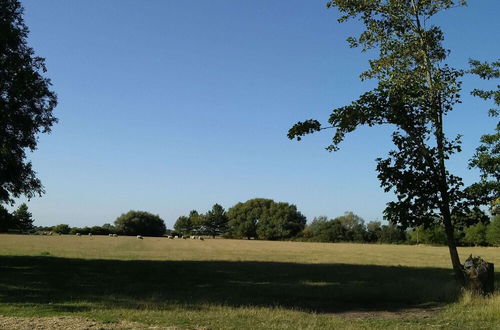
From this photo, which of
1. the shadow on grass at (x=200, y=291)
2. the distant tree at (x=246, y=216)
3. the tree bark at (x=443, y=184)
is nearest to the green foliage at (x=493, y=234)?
the distant tree at (x=246, y=216)

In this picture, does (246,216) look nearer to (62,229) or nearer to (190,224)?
(190,224)

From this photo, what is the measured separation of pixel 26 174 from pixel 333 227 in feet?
411

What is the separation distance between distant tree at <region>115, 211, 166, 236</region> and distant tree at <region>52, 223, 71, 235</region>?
592 inches

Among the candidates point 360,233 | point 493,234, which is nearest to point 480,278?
point 493,234

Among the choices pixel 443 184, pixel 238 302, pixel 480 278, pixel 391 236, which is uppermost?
pixel 443 184

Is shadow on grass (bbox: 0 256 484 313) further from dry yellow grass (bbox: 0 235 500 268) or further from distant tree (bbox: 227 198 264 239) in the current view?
distant tree (bbox: 227 198 264 239)

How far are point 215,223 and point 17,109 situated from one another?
16206 centimetres

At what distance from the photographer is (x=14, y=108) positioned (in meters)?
25.6

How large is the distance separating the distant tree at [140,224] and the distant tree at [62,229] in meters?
15.0

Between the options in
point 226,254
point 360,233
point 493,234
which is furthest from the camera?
point 360,233

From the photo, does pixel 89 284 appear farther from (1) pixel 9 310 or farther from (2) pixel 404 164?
(2) pixel 404 164

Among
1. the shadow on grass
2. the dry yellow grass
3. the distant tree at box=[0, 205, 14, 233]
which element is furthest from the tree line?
the shadow on grass

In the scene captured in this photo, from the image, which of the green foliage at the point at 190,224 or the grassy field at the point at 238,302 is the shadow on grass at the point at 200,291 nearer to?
the grassy field at the point at 238,302

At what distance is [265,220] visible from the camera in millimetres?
164875
